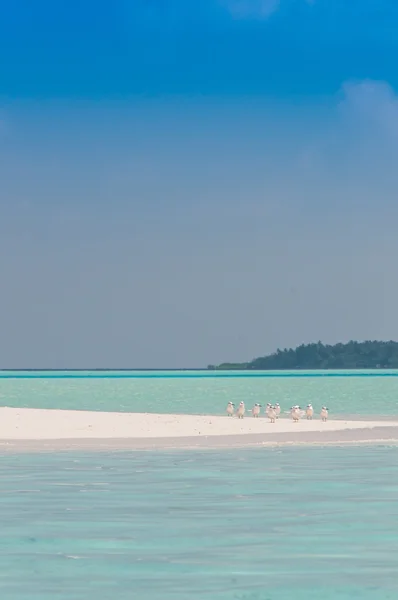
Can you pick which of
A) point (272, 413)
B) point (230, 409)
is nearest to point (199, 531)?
point (272, 413)

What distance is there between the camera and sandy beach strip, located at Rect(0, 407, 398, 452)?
127 feet

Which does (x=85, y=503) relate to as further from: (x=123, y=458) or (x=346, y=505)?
(x=123, y=458)

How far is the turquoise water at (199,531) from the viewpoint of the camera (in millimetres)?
14070

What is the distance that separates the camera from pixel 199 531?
59.7ft

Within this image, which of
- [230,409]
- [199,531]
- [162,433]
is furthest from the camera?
[230,409]

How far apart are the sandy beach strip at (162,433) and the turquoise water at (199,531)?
8457mm

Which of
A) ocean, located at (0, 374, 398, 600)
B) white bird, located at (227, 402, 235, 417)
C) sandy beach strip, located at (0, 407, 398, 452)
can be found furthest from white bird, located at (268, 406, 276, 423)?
ocean, located at (0, 374, 398, 600)

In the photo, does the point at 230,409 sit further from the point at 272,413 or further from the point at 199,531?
the point at 199,531

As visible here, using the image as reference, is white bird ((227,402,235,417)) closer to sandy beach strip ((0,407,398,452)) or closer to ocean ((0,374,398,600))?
sandy beach strip ((0,407,398,452))

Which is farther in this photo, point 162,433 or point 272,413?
point 272,413

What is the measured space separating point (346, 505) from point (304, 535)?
12.0 ft

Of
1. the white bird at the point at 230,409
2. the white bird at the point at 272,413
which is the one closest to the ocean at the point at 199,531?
the white bird at the point at 272,413

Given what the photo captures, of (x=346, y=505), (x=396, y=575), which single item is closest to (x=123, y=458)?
(x=346, y=505)

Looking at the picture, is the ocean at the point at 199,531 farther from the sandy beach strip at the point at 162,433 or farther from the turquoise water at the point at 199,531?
the sandy beach strip at the point at 162,433
